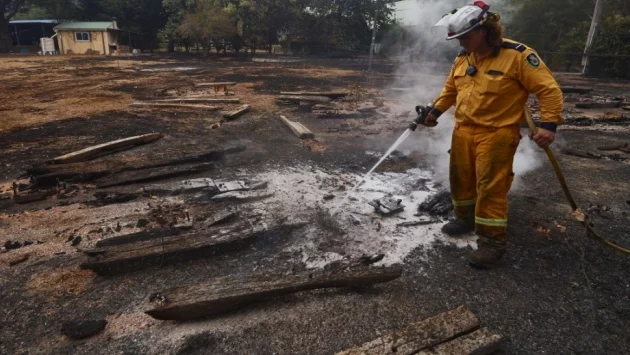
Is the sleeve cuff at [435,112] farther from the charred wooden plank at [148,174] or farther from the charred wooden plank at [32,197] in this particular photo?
the charred wooden plank at [32,197]

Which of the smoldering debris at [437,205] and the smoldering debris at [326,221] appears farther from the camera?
the smoldering debris at [437,205]

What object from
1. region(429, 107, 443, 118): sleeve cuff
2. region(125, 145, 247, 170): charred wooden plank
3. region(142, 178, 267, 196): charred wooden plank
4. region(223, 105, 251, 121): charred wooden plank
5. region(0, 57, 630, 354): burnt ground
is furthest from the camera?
region(223, 105, 251, 121): charred wooden plank

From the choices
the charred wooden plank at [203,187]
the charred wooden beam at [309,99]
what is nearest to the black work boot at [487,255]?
the charred wooden plank at [203,187]

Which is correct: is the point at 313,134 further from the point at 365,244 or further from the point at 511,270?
the point at 511,270

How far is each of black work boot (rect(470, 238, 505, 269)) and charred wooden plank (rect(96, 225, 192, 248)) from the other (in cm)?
257

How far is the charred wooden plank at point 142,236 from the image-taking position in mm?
3094

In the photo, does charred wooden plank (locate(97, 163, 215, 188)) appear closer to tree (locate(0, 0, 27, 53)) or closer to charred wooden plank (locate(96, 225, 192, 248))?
charred wooden plank (locate(96, 225, 192, 248))

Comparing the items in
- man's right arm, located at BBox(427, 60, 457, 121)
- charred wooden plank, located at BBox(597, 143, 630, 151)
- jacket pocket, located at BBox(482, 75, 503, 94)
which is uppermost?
jacket pocket, located at BBox(482, 75, 503, 94)

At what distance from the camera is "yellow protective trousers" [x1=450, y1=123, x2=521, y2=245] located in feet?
9.39

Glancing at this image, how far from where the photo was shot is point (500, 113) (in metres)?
2.84

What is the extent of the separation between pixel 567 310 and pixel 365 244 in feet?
5.11

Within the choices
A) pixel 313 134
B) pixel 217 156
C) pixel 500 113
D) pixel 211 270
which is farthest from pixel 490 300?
pixel 313 134

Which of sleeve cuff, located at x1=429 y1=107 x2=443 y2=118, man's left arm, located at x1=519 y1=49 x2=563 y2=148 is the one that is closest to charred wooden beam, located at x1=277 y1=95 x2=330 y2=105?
sleeve cuff, located at x1=429 y1=107 x2=443 y2=118

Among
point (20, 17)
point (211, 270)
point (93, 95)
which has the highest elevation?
point (20, 17)
